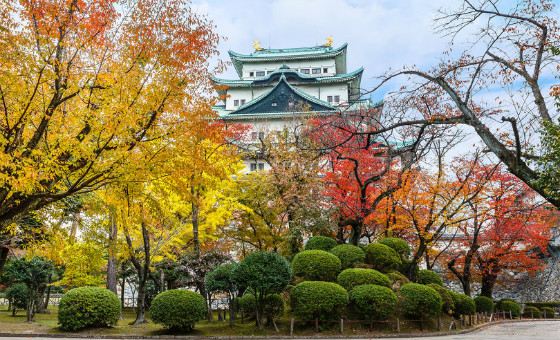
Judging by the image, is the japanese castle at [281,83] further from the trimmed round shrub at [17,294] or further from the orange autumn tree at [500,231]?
the trimmed round shrub at [17,294]

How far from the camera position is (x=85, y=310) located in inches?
570

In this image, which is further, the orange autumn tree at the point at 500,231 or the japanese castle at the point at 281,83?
the japanese castle at the point at 281,83

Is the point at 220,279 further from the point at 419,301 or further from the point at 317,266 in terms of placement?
the point at 419,301

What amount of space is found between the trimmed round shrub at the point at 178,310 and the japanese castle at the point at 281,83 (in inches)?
977

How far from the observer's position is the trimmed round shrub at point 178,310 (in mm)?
13781

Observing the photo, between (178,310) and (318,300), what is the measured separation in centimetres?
426

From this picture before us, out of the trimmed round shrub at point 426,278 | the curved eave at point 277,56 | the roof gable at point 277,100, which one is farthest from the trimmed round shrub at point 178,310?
the curved eave at point 277,56

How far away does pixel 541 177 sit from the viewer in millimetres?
6910

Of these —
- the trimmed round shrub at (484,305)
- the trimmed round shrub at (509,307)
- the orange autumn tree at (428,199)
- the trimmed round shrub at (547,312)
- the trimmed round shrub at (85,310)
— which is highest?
the orange autumn tree at (428,199)

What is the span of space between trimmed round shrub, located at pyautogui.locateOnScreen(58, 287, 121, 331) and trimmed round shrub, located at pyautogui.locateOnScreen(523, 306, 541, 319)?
80.6ft

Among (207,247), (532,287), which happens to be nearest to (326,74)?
(532,287)

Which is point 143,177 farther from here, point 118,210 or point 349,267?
point 349,267

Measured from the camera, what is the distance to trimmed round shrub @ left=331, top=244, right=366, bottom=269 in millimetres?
16344

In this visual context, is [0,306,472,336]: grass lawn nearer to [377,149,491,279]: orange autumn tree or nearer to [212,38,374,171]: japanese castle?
[377,149,491,279]: orange autumn tree
